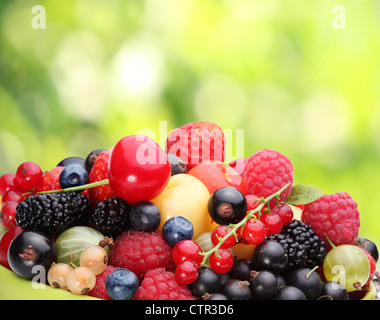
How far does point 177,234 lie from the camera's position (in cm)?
110

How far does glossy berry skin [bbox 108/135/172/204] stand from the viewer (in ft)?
3.76

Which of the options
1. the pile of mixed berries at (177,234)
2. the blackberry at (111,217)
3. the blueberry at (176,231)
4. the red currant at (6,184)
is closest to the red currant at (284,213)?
the pile of mixed berries at (177,234)

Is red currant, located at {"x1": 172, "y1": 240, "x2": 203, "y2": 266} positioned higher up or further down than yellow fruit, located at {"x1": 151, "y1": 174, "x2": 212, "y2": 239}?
further down

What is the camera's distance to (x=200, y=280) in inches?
40.4

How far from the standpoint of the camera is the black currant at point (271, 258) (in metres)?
1.07

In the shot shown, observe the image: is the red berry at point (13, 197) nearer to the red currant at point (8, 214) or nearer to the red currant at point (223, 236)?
the red currant at point (8, 214)

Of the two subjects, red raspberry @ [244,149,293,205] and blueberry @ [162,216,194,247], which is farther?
red raspberry @ [244,149,293,205]

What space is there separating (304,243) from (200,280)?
10.7 inches

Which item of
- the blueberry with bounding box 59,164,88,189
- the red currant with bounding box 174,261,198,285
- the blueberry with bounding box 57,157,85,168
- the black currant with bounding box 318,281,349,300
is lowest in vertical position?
the black currant with bounding box 318,281,349,300

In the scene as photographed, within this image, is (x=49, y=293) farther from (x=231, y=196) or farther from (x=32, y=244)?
(x=231, y=196)

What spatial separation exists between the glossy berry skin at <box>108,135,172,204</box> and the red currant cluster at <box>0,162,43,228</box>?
253mm

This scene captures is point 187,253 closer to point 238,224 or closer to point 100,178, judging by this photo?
point 238,224

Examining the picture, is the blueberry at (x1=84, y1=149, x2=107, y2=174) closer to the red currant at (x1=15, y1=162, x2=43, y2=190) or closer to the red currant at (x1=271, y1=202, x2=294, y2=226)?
the red currant at (x1=15, y1=162, x2=43, y2=190)

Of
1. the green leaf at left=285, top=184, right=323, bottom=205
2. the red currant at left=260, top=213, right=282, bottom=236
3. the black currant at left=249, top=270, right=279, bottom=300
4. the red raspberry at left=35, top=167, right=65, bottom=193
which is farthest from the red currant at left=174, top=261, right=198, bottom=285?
the red raspberry at left=35, top=167, right=65, bottom=193
